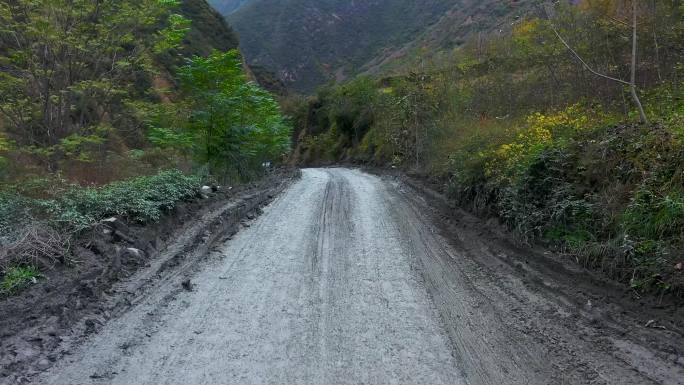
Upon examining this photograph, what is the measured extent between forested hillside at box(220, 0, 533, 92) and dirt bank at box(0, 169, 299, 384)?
9230 cm

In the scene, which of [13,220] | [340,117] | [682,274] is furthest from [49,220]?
[340,117]

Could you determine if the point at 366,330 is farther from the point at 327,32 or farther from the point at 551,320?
the point at 327,32

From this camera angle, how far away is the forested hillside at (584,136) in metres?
5.69

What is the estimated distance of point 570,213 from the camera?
22.9ft

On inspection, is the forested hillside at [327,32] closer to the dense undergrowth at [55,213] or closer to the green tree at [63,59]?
the green tree at [63,59]

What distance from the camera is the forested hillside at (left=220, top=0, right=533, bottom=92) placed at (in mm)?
112312

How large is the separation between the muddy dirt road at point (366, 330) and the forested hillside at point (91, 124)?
193cm

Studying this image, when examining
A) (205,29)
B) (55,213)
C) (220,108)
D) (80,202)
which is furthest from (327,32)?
(55,213)

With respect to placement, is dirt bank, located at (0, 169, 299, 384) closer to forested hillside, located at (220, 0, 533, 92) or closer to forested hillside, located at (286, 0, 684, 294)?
forested hillside, located at (286, 0, 684, 294)

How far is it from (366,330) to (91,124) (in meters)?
11.5

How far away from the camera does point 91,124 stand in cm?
1341

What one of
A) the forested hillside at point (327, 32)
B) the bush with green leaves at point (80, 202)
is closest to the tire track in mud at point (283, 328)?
the bush with green leaves at point (80, 202)

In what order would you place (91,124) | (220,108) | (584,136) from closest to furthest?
1. (584,136)
2. (91,124)
3. (220,108)

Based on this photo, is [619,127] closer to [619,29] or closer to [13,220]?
[619,29]
